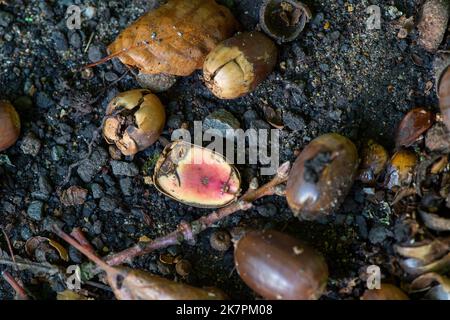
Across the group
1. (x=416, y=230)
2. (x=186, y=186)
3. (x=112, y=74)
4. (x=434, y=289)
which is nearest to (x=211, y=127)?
(x=186, y=186)

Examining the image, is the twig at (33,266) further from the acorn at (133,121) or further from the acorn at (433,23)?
the acorn at (433,23)

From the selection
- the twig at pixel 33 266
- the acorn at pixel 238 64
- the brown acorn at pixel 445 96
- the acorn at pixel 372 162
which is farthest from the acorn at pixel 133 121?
the brown acorn at pixel 445 96

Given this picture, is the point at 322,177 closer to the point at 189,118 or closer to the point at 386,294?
the point at 386,294

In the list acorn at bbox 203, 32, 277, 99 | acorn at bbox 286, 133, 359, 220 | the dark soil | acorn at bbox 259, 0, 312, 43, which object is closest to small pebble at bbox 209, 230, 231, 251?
the dark soil

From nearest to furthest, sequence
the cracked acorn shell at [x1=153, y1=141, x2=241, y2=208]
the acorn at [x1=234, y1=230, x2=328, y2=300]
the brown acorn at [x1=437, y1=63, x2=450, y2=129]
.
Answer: the acorn at [x1=234, y1=230, x2=328, y2=300] < the brown acorn at [x1=437, y1=63, x2=450, y2=129] < the cracked acorn shell at [x1=153, y1=141, x2=241, y2=208]

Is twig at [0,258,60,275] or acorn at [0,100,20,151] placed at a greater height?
acorn at [0,100,20,151]

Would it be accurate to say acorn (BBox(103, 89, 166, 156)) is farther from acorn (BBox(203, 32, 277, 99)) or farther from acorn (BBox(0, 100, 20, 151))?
acorn (BBox(0, 100, 20, 151))

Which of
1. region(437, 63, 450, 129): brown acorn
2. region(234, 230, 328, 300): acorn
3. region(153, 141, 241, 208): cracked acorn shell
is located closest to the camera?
region(234, 230, 328, 300): acorn
